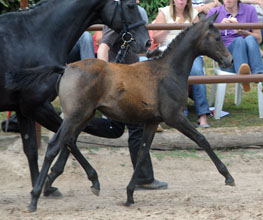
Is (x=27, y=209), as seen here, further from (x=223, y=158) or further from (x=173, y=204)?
(x=223, y=158)

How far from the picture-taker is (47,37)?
5363mm

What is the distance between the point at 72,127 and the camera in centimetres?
486

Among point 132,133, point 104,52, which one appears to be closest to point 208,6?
point 104,52

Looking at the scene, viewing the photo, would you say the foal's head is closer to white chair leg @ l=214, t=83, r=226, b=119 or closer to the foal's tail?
the foal's tail

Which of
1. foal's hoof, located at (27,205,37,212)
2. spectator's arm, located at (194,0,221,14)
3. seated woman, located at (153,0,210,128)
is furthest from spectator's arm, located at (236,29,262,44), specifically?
foal's hoof, located at (27,205,37,212)

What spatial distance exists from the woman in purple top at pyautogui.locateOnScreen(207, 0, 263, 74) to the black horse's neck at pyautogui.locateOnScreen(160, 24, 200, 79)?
2.43m

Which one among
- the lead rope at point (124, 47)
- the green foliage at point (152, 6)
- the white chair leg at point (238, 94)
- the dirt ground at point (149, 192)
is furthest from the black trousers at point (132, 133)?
the green foliage at point (152, 6)

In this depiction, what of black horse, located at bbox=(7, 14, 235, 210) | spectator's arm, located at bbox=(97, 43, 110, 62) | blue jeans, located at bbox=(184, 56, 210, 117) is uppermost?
black horse, located at bbox=(7, 14, 235, 210)

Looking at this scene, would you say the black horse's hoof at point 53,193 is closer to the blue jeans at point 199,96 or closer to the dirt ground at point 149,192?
the dirt ground at point 149,192

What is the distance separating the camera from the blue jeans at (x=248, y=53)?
7.72 metres

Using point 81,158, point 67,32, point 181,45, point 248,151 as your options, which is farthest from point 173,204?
point 248,151

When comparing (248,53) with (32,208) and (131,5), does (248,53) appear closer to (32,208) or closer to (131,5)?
(131,5)

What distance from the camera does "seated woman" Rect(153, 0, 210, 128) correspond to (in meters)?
7.53

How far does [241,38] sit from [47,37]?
3.17 m
